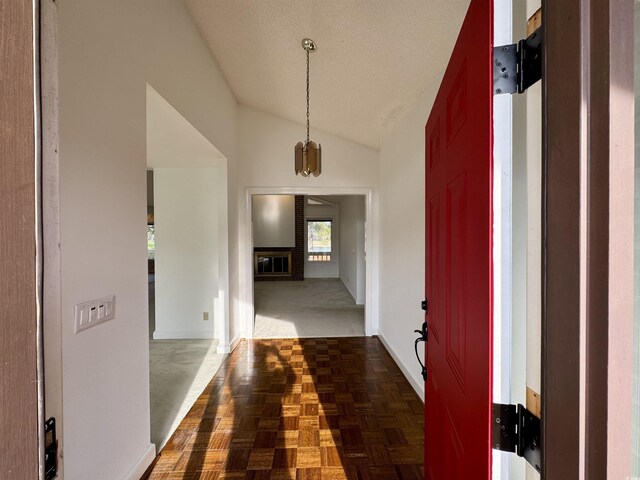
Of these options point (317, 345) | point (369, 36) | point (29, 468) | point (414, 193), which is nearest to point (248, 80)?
point (369, 36)

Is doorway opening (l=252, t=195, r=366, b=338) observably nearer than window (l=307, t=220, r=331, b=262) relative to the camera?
Yes

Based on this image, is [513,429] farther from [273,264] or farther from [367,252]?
[273,264]

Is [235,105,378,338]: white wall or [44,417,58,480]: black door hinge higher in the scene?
[235,105,378,338]: white wall

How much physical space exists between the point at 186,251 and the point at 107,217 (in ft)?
8.36

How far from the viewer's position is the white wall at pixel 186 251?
379 centimetres

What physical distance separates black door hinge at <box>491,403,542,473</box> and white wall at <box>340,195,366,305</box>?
5344 mm

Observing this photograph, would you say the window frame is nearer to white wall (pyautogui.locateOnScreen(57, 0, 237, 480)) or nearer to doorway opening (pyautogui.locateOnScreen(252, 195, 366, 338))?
doorway opening (pyautogui.locateOnScreen(252, 195, 366, 338))

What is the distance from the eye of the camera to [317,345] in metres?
3.77

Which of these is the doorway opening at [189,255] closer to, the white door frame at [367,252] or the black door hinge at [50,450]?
the white door frame at [367,252]

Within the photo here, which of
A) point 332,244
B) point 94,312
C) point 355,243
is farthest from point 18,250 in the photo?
point 332,244

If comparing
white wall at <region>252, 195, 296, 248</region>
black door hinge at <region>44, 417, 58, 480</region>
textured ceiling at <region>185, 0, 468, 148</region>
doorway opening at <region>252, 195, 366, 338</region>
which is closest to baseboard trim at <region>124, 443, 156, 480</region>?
black door hinge at <region>44, 417, 58, 480</region>

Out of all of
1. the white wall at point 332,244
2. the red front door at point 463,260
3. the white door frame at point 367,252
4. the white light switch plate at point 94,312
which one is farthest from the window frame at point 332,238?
the red front door at point 463,260

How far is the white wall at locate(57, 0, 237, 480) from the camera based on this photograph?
3.90ft

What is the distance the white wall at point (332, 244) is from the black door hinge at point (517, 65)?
9.61m
